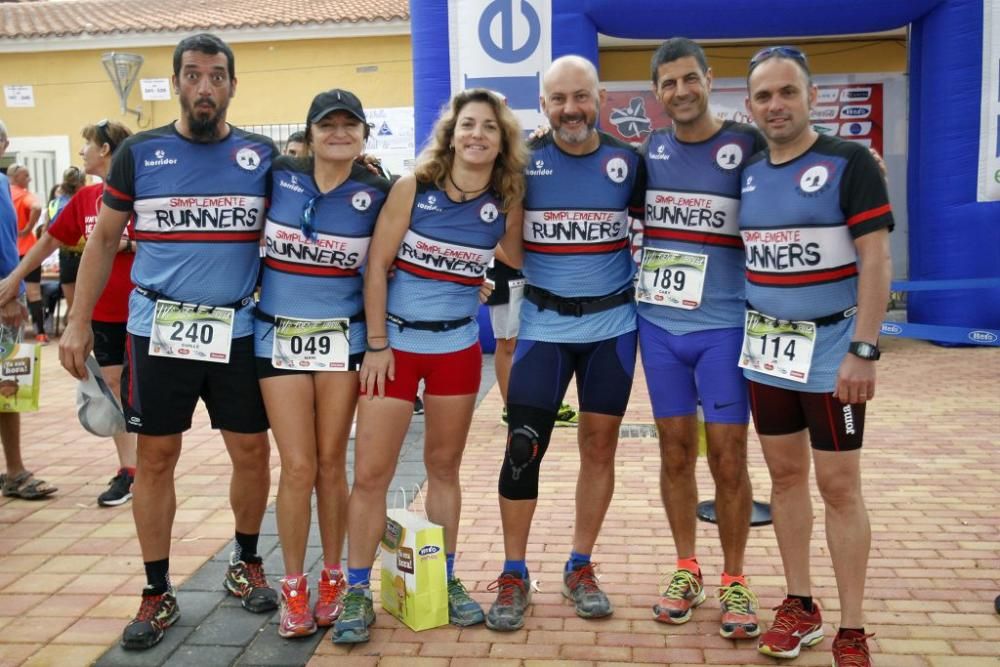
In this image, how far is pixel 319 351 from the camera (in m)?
3.43

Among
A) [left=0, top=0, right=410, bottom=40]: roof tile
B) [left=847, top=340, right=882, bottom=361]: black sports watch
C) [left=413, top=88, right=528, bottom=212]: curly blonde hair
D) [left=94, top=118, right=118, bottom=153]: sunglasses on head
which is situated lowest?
[left=847, top=340, right=882, bottom=361]: black sports watch

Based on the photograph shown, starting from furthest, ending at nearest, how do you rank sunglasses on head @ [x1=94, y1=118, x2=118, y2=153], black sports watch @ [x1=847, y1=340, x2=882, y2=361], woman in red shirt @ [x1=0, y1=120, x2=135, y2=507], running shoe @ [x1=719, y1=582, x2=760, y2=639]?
→ sunglasses on head @ [x1=94, y1=118, x2=118, y2=153], woman in red shirt @ [x1=0, y1=120, x2=135, y2=507], running shoe @ [x1=719, y1=582, x2=760, y2=639], black sports watch @ [x1=847, y1=340, x2=882, y2=361]

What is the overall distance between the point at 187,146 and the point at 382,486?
56.3 inches

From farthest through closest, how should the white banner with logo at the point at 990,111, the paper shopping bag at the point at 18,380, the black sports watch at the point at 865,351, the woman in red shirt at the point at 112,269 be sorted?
the white banner with logo at the point at 990,111, the paper shopping bag at the point at 18,380, the woman in red shirt at the point at 112,269, the black sports watch at the point at 865,351

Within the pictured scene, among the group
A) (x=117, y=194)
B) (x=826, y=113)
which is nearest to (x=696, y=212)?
(x=117, y=194)

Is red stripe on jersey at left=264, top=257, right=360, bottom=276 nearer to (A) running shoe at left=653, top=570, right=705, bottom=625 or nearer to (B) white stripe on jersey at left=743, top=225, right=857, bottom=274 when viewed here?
(B) white stripe on jersey at left=743, top=225, right=857, bottom=274

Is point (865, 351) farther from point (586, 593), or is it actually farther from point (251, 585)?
point (251, 585)

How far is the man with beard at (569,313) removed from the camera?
3.62 m

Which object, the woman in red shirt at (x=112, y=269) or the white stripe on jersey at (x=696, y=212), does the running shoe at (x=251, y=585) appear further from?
the white stripe on jersey at (x=696, y=212)

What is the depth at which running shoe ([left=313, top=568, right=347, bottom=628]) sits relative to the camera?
355cm

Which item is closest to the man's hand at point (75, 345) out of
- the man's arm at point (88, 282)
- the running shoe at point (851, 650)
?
the man's arm at point (88, 282)

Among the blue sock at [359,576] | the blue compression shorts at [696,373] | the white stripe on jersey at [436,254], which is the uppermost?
the white stripe on jersey at [436,254]

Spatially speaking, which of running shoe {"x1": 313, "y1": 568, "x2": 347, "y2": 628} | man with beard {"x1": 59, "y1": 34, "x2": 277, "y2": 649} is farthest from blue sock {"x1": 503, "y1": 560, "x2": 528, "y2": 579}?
man with beard {"x1": 59, "y1": 34, "x2": 277, "y2": 649}

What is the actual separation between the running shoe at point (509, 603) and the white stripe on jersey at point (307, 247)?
4.51 ft
